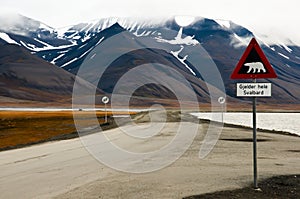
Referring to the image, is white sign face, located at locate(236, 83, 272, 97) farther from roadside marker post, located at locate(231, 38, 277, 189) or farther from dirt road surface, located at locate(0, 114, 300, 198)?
dirt road surface, located at locate(0, 114, 300, 198)

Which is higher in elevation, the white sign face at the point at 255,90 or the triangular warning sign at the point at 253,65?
the triangular warning sign at the point at 253,65

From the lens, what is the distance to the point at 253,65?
12328 mm

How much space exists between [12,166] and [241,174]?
32.1 feet

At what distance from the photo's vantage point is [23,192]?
12.9m

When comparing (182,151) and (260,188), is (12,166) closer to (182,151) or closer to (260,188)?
(182,151)

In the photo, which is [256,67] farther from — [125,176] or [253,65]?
[125,176]

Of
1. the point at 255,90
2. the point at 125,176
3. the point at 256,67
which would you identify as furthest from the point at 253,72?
the point at 125,176

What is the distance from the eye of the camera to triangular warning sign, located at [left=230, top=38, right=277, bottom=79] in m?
12.2

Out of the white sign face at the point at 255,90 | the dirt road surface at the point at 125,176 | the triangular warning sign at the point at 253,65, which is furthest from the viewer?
the dirt road surface at the point at 125,176

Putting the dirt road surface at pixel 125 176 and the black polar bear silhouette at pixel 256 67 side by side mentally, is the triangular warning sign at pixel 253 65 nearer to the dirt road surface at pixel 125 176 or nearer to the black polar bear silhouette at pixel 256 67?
the black polar bear silhouette at pixel 256 67

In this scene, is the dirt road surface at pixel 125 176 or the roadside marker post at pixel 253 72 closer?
the roadside marker post at pixel 253 72

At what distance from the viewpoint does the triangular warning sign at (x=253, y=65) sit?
479 inches

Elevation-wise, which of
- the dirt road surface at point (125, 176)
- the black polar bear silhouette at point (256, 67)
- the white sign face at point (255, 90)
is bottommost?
the dirt road surface at point (125, 176)

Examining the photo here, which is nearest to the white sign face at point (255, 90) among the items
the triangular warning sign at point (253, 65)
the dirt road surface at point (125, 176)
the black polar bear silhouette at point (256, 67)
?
the triangular warning sign at point (253, 65)
